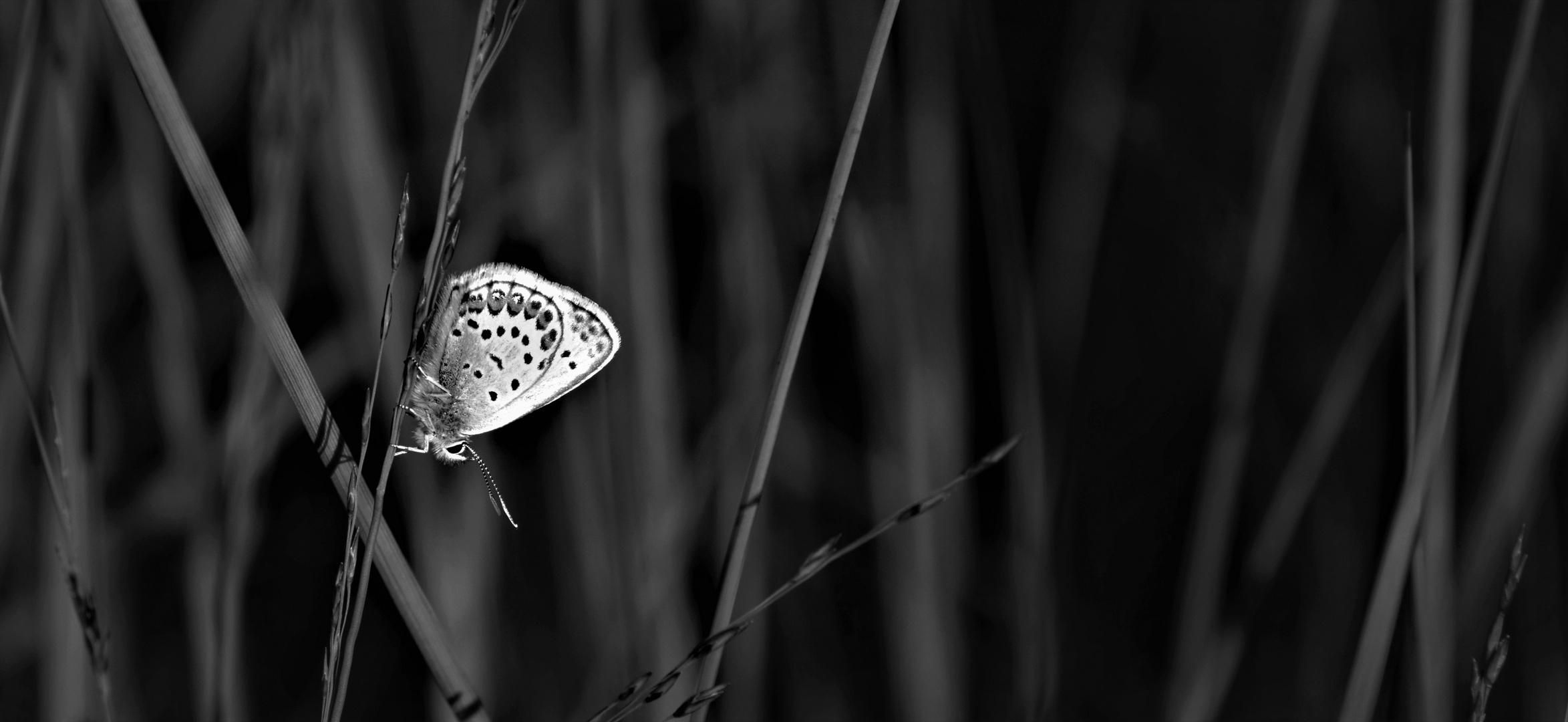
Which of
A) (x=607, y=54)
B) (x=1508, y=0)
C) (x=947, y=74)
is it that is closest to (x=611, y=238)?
(x=607, y=54)

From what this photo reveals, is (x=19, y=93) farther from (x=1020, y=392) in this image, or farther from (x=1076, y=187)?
(x=1076, y=187)

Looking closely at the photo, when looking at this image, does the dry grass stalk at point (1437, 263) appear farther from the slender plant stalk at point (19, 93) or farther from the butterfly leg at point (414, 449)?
the slender plant stalk at point (19, 93)

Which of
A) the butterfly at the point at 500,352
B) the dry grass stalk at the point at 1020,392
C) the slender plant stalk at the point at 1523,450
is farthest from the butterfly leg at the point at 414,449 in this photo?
the slender plant stalk at the point at 1523,450

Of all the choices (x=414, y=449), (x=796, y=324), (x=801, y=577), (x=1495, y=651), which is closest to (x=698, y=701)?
(x=801, y=577)

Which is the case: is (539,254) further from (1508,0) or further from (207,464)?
(1508,0)

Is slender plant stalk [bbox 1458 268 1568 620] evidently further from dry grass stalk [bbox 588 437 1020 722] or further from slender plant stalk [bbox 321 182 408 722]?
slender plant stalk [bbox 321 182 408 722]

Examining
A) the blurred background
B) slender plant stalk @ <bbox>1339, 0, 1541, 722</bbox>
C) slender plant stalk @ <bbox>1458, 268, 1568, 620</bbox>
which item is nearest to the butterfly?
the blurred background
